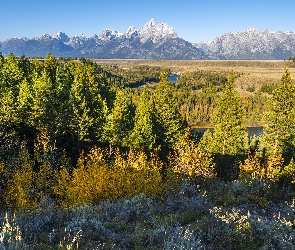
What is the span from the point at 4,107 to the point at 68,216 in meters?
26.9

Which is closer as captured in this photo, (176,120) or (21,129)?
(21,129)

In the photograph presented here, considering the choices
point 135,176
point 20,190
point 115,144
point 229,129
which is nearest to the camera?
point 20,190

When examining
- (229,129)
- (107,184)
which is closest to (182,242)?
(107,184)

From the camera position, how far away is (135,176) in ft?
90.9

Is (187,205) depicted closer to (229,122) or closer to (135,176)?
(135,176)

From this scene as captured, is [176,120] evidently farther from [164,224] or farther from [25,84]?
[164,224]

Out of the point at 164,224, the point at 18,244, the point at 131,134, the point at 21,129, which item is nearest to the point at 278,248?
the point at 164,224

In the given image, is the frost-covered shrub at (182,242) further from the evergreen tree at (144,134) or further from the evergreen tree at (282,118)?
the evergreen tree at (282,118)

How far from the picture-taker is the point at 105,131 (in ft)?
136

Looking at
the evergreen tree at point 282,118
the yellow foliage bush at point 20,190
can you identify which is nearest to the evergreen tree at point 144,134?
the evergreen tree at point 282,118

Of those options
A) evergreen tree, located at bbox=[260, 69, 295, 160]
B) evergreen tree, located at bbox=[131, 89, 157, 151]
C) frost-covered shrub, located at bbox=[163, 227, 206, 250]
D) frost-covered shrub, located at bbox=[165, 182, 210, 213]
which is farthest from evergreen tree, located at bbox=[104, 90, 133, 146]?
frost-covered shrub, located at bbox=[163, 227, 206, 250]

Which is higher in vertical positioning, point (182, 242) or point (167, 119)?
point (182, 242)

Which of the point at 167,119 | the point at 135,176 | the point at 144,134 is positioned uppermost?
the point at 167,119

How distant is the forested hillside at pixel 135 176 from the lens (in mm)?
11609
